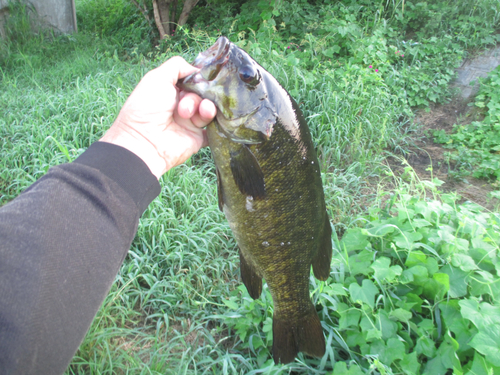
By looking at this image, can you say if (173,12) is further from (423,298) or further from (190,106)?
(423,298)

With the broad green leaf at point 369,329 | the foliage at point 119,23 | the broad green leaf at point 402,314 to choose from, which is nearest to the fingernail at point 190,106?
the broad green leaf at point 369,329

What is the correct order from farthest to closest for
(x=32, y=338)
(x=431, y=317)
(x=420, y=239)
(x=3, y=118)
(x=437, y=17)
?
(x=437, y=17)
(x=3, y=118)
(x=420, y=239)
(x=431, y=317)
(x=32, y=338)

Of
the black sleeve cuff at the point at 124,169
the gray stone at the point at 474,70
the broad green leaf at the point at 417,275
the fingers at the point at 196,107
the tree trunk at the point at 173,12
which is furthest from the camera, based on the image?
the tree trunk at the point at 173,12

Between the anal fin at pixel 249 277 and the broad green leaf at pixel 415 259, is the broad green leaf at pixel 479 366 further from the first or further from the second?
the anal fin at pixel 249 277

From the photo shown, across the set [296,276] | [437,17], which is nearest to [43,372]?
[296,276]

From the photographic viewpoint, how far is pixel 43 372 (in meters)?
0.82

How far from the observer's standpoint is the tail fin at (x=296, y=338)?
158 centimetres

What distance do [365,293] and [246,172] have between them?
3.71ft

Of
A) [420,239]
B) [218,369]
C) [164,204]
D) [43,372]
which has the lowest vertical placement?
[218,369]

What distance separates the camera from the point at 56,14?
7621 millimetres

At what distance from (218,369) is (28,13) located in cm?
853

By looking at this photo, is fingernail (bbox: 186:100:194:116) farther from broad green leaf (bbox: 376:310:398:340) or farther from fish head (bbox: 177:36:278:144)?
broad green leaf (bbox: 376:310:398:340)

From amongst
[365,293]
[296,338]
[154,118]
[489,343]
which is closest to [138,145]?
[154,118]

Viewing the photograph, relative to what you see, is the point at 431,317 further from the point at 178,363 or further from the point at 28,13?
the point at 28,13
